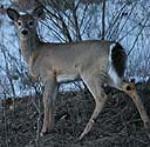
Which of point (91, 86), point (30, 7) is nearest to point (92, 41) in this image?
point (91, 86)

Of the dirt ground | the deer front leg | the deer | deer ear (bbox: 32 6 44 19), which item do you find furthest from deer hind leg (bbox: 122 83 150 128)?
deer ear (bbox: 32 6 44 19)

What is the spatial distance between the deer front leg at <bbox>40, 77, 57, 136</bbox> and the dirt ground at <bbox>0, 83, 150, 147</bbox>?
0.10m

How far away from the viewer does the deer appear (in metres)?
13.0

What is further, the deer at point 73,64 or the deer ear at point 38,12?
the deer ear at point 38,12

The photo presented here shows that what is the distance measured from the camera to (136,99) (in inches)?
512

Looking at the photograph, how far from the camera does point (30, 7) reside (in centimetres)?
1452

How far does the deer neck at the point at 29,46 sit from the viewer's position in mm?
14305

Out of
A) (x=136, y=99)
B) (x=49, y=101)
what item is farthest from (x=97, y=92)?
(x=49, y=101)

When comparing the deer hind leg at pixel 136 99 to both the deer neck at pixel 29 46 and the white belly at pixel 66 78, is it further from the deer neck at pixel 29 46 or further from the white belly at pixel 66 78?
the deer neck at pixel 29 46

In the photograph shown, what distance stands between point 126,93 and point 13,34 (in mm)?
2563

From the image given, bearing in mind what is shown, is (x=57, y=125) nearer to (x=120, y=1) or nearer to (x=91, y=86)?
(x=91, y=86)

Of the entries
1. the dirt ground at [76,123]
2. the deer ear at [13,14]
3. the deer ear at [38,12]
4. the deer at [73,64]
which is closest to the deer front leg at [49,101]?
the deer at [73,64]

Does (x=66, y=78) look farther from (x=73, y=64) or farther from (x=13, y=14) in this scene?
(x=13, y=14)

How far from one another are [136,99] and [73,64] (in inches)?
46.3
